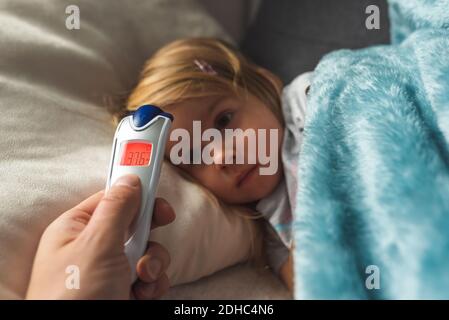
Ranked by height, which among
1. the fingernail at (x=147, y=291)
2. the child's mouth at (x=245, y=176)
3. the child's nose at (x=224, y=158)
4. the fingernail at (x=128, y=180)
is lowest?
the fingernail at (x=147, y=291)

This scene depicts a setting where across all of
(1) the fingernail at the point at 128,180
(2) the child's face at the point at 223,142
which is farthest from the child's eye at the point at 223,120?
(1) the fingernail at the point at 128,180

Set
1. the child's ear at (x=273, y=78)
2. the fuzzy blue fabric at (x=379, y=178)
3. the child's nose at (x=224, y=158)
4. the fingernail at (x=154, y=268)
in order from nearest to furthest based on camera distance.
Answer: the fuzzy blue fabric at (x=379, y=178)
the fingernail at (x=154, y=268)
the child's nose at (x=224, y=158)
the child's ear at (x=273, y=78)

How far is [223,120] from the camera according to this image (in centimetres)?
83

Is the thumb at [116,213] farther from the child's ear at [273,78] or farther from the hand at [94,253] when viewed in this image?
the child's ear at [273,78]

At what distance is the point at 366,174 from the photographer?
0.57m

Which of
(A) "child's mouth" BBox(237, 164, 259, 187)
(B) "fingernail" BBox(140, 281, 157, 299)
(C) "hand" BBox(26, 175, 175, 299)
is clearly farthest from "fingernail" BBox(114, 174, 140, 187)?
(A) "child's mouth" BBox(237, 164, 259, 187)

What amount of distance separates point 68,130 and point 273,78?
37 cm

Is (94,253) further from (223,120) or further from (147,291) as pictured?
(223,120)

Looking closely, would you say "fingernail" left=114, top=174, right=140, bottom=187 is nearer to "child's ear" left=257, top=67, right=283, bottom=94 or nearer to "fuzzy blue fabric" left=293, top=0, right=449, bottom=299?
"fuzzy blue fabric" left=293, top=0, right=449, bottom=299

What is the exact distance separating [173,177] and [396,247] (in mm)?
338

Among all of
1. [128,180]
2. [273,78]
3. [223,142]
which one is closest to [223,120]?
[223,142]

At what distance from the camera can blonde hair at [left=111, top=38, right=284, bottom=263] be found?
812 mm

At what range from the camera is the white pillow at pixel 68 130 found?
2.00 ft

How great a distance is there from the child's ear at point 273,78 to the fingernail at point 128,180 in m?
0.39
